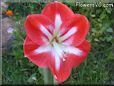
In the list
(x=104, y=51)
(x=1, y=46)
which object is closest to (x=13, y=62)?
(x=1, y=46)

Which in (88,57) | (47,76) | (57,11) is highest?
(57,11)

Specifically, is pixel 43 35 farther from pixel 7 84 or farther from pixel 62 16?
pixel 7 84

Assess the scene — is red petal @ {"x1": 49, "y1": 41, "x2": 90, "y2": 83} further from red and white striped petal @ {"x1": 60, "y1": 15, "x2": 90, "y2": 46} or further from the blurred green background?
the blurred green background

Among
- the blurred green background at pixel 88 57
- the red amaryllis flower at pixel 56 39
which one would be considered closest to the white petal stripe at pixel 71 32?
the red amaryllis flower at pixel 56 39

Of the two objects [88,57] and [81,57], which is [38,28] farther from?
[88,57]

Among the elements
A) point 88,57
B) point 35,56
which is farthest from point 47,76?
point 88,57

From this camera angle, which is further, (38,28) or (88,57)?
(88,57)

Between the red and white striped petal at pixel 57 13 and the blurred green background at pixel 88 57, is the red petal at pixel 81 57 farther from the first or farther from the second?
the blurred green background at pixel 88 57

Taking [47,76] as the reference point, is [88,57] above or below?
below
